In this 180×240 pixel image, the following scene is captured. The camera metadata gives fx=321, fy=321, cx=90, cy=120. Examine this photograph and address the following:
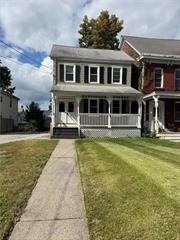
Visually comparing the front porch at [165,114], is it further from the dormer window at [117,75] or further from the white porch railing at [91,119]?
the white porch railing at [91,119]

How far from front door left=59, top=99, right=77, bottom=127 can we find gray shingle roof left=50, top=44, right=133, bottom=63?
10.9ft

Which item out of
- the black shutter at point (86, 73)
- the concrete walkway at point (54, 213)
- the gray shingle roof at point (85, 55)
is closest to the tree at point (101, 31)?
the gray shingle roof at point (85, 55)

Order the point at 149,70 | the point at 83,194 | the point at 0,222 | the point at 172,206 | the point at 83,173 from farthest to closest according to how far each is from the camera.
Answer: the point at 149,70, the point at 83,173, the point at 83,194, the point at 172,206, the point at 0,222

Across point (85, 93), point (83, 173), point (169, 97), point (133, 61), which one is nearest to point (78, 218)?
point (83, 173)

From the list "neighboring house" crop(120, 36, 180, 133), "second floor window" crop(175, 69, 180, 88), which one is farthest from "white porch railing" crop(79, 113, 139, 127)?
"second floor window" crop(175, 69, 180, 88)

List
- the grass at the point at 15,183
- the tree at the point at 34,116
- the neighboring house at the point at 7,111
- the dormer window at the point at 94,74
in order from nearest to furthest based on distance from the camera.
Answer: the grass at the point at 15,183, the dormer window at the point at 94,74, the neighboring house at the point at 7,111, the tree at the point at 34,116

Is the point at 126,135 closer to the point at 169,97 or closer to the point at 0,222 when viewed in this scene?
the point at 169,97

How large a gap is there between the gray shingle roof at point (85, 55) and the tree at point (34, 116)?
458 inches

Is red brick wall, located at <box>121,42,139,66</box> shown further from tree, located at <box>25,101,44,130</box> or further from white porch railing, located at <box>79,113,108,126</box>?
tree, located at <box>25,101,44,130</box>

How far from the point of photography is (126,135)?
2264 centimetres

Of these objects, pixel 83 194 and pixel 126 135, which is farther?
pixel 126 135

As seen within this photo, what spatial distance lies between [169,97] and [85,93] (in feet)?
20.7

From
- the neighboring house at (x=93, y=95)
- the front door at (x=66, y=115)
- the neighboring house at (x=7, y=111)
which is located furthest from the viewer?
the neighboring house at (x=7, y=111)

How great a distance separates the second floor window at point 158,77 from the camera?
25.1 m
